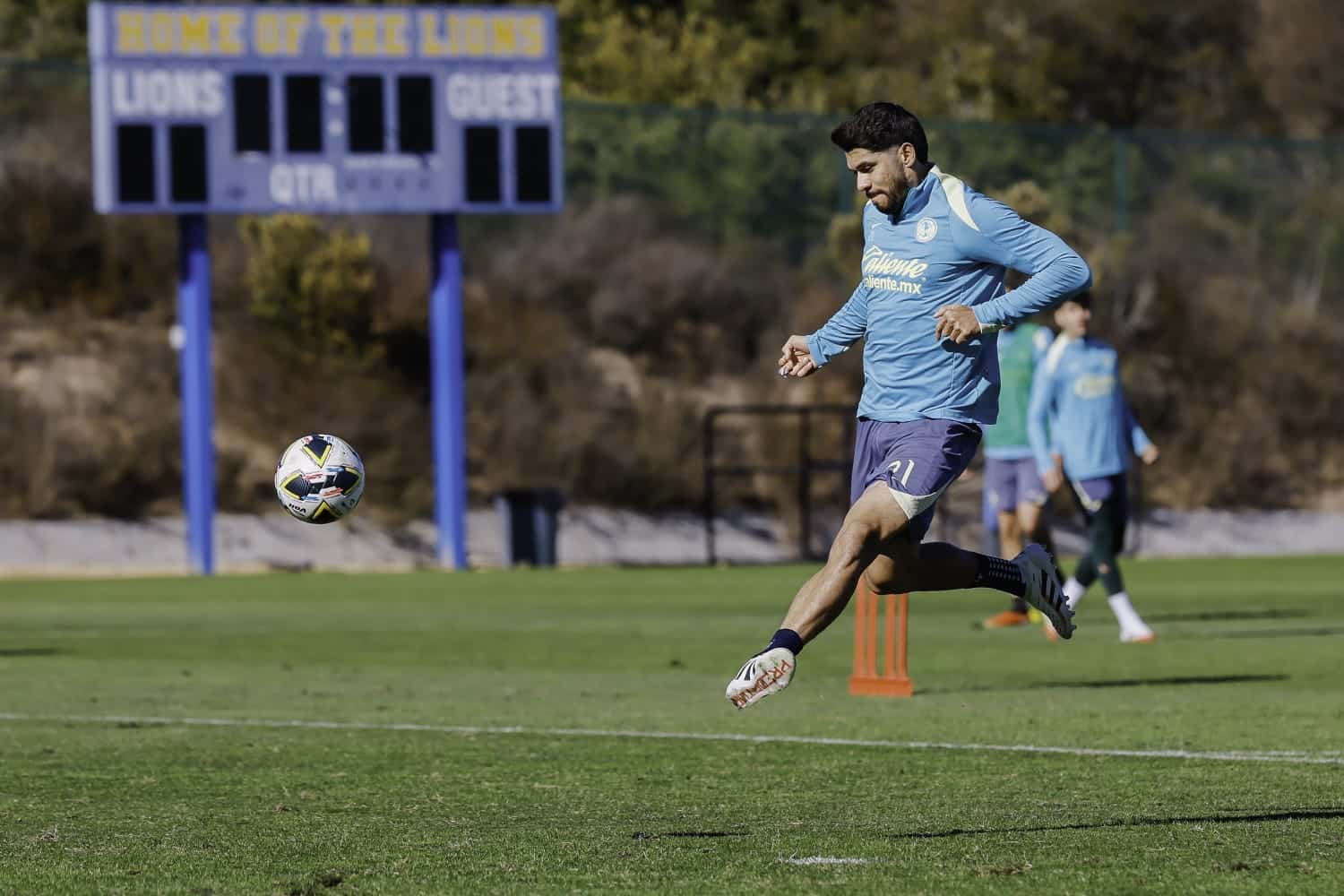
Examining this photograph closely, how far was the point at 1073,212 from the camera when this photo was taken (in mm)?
43438

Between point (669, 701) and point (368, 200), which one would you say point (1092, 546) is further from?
point (368, 200)

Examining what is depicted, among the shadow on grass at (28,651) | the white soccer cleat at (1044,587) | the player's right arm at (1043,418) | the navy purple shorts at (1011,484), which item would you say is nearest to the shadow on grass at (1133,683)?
the player's right arm at (1043,418)

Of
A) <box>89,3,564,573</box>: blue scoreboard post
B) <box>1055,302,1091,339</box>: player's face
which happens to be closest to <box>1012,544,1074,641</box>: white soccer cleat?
<box>1055,302,1091,339</box>: player's face

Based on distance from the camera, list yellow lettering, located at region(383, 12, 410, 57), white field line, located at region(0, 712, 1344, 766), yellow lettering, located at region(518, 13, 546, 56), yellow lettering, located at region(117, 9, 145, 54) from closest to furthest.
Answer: white field line, located at region(0, 712, 1344, 766) → yellow lettering, located at region(117, 9, 145, 54) → yellow lettering, located at region(383, 12, 410, 57) → yellow lettering, located at region(518, 13, 546, 56)

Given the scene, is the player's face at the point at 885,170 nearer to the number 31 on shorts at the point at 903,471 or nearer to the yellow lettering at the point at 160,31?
the number 31 on shorts at the point at 903,471

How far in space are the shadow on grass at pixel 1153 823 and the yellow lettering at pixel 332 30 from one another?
22999mm

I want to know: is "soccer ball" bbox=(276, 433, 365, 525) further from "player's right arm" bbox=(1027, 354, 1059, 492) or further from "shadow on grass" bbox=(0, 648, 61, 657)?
"player's right arm" bbox=(1027, 354, 1059, 492)

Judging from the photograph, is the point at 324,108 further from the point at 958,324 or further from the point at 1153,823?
the point at 1153,823

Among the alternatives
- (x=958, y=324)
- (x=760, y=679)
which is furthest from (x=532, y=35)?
(x=760, y=679)

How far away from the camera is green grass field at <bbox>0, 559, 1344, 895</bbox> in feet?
21.8

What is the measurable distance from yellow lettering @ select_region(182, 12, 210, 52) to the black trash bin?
290 inches

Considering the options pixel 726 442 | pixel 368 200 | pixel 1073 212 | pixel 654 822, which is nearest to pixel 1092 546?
pixel 654 822

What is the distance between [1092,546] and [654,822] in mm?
8600

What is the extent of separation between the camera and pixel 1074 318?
51.1ft
